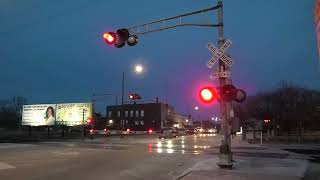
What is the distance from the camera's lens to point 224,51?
16.7 m

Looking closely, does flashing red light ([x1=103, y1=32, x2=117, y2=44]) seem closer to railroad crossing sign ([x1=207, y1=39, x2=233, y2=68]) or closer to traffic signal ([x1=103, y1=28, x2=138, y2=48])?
traffic signal ([x1=103, y1=28, x2=138, y2=48])

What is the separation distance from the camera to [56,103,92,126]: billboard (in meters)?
70.5

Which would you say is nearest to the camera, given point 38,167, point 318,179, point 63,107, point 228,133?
point 318,179

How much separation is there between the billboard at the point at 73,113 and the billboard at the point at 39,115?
1.42 m

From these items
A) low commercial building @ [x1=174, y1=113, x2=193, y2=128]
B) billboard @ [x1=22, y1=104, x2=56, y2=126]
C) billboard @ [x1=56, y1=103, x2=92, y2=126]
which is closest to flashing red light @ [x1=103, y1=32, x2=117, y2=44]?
billboard @ [x1=56, y1=103, x2=92, y2=126]

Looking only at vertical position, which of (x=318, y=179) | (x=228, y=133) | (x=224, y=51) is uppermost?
(x=224, y=51)

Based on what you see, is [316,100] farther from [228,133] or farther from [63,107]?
[228,133]

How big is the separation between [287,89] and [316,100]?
6945 millimetres

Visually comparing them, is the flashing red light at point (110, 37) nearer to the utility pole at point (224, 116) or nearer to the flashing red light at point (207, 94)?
the flashing red light at point (207, 94)

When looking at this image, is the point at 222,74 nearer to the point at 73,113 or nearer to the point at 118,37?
the point at 118,37

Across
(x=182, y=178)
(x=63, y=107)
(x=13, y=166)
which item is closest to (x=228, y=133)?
(x=182, y=178)

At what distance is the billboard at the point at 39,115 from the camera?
249 feet

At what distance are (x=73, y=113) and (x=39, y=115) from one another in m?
8.74

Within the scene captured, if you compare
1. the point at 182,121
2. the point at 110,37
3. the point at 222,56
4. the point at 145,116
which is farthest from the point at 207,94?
the point at 182,121
